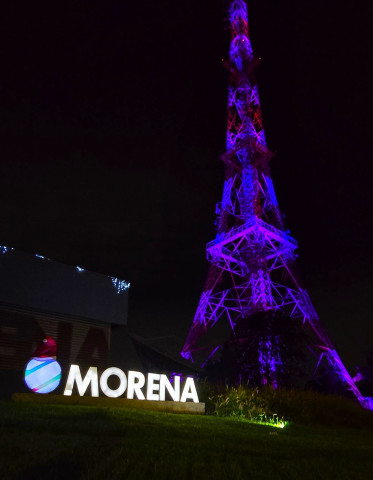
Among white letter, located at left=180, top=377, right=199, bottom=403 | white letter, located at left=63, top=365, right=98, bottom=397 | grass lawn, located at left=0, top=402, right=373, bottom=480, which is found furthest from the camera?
white letter, located at left=180, top=377, right=199, bottom=403

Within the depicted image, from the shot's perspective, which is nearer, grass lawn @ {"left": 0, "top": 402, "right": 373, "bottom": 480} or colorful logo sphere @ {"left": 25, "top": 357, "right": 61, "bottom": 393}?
grass lawn @ {"left": 0, "top": 402, "right": 373, "bottom": 480}

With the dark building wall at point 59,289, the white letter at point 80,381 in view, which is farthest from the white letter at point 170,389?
the dark building wall at point 59,289

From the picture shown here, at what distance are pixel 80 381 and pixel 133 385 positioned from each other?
1.84 metres

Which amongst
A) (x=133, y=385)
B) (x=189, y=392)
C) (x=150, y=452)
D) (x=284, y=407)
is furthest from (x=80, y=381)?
(x=150, y=452)

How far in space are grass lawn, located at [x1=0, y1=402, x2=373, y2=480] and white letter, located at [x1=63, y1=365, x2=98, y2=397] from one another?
4268mm

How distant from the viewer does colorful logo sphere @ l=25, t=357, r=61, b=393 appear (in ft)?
54.7

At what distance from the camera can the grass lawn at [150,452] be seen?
6773 mm

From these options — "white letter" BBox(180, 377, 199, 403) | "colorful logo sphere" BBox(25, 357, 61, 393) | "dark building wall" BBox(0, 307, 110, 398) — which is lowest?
"white letter" BBox(180, 377, 199, 403)

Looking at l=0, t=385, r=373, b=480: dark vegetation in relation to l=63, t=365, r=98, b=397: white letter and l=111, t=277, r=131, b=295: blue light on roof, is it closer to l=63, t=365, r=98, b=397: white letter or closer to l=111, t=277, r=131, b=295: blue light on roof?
l=63, t=365, r=98, b=397: white letter

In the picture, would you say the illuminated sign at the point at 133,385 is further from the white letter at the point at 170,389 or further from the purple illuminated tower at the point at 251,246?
the purple illuminated tower at the point at 251,246

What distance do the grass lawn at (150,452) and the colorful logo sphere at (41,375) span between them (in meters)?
4.22

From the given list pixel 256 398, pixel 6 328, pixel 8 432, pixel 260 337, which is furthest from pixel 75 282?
pixel 8 432

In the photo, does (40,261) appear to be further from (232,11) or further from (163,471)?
(232,11)

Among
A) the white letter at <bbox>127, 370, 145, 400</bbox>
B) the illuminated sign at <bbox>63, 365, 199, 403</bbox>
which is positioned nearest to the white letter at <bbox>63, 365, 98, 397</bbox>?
the illuminated sign at <bbox>63, 365, 199, 403</bbox>
